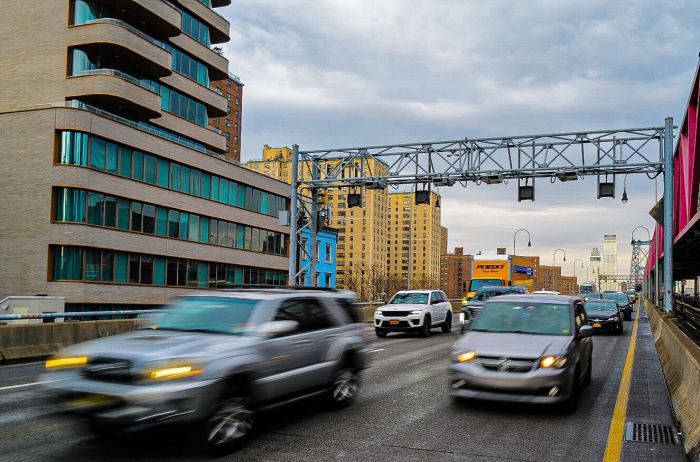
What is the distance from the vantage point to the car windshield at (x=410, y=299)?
2447 cm

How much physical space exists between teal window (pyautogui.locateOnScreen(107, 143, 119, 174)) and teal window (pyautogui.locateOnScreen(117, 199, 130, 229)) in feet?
6.62

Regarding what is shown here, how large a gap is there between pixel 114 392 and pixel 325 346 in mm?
3082

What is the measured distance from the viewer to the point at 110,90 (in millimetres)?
40375

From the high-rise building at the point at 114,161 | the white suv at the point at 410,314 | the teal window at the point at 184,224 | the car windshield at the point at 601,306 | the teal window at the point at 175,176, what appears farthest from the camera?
the teal window at the point at 184,224

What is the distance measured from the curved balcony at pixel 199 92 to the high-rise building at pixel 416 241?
103 meters

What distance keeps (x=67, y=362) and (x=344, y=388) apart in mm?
3802

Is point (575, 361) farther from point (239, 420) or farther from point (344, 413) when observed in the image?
point (239, 420)

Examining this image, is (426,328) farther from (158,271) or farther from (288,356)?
(158,271)

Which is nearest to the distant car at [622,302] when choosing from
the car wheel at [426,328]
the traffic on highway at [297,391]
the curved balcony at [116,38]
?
the car wheel at [426,328]

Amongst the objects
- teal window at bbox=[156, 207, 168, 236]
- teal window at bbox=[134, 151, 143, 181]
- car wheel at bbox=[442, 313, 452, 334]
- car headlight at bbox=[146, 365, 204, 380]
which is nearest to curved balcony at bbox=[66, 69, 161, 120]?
teal window at bbox=[134, 151, 143, 181]

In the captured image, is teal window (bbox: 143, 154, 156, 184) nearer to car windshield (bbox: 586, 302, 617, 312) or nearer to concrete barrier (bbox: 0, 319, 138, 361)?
concrete barrier (bbox: 0, 319, 138, 361)

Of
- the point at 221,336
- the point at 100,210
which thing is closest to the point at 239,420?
the point at 221,336

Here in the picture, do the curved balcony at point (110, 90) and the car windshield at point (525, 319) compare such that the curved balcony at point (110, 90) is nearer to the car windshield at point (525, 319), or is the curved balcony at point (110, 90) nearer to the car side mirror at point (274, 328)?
the car windshield at point (525, 319)

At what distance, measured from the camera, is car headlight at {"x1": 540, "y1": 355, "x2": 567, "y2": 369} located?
843cm
